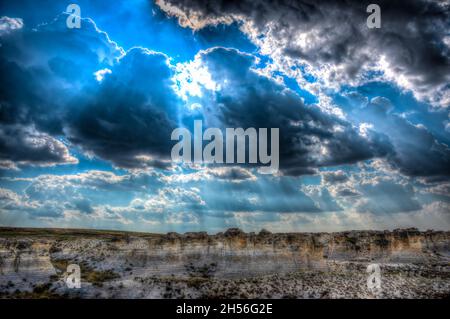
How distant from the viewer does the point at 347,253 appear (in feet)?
226

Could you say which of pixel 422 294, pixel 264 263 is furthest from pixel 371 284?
pixel 264 263

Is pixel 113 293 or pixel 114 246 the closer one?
pixel 113 293

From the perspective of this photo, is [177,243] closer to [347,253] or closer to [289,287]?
[289,287]

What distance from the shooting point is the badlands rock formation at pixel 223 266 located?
4512 centimetres

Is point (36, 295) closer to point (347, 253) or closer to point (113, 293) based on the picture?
point (113, 293)

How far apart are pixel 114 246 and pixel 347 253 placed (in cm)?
4250

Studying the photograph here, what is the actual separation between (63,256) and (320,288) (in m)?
40.4

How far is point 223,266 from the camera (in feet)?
184

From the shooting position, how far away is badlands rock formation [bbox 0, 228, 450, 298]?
4512 centimetres

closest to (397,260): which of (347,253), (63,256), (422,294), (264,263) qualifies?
(347,253)

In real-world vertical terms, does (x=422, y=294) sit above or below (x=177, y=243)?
below
